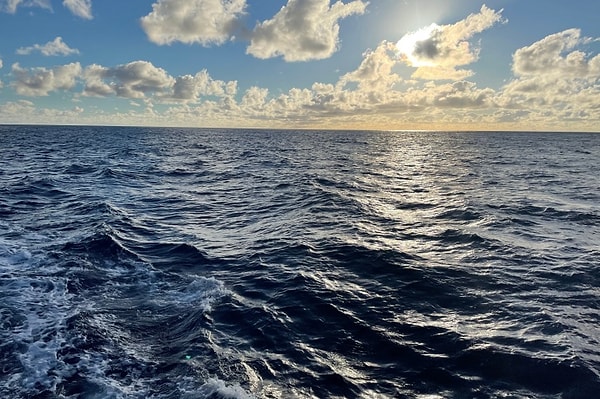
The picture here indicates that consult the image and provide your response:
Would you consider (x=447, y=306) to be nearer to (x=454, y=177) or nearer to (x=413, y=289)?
(x=413, y=289)

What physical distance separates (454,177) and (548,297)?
28913 millimetres

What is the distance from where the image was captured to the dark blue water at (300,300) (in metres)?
8.05

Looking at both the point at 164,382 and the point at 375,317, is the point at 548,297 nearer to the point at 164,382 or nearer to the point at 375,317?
the point at 375,317

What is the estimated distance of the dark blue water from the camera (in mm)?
8047

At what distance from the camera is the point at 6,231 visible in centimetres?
1806

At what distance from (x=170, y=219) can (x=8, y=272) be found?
8.98 m

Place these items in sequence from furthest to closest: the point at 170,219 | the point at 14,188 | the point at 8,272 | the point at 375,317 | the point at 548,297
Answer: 1. the point at 14,188
2. the point at 170,219
3. the point at 8,272
4. the point at 548,297
5. the point at 375,317

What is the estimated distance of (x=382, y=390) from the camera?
7.81 metres

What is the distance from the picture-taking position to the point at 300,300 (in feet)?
38.7

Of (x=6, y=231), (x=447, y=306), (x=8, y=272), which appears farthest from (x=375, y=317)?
(x=6, y=231)

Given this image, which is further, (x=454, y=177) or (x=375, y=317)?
(x=454, y=177)

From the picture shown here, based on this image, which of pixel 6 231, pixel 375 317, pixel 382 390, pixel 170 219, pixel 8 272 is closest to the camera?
pixel 382 390

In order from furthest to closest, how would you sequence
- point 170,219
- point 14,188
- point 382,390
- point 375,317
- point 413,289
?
point 14,188 < point 170,219 < point 413,289 < point 375,317 < point 382,390

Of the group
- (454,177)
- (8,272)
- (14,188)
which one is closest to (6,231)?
(8,272)
